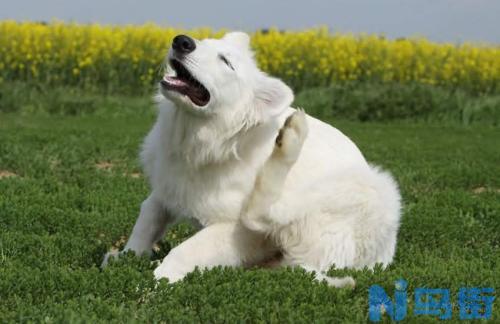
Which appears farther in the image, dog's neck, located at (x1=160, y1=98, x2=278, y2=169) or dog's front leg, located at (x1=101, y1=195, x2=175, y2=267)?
dog's front leg, located at (x1=101, y1=195, x2=175, y2=267)

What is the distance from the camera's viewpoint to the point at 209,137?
16.1 ft

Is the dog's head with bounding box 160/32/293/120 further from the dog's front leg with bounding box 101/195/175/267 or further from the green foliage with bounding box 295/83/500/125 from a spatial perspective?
the green foliage with bounding box 295/83/500/125

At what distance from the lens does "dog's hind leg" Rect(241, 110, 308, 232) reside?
4930 millimetres

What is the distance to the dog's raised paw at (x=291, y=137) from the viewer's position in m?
4.89

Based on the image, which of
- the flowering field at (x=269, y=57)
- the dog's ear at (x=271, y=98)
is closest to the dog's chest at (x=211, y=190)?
the dog's ear at (x=271, y=98)

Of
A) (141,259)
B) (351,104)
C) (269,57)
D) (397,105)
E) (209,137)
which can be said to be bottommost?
(269,57)

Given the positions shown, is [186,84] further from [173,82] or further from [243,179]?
[243,179]

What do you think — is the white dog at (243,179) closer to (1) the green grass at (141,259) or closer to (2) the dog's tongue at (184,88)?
(2) the dog's tongue at (184,88)

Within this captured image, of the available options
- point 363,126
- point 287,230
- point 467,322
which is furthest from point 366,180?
point 363,126

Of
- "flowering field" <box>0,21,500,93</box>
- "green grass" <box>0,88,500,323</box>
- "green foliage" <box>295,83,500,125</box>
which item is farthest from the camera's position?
"flowering field" <box>0,21,500,93</box>

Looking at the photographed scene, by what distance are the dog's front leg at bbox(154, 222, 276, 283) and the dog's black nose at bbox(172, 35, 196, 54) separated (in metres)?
1.08

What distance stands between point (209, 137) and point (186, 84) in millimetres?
349

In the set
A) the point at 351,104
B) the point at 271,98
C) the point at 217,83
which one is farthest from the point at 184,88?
the point at 351,104

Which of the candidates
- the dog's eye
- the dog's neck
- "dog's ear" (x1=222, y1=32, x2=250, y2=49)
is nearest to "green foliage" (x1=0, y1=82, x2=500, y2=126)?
"dog's ear" (x1=222, y1=32, x2=250, y2=49)
